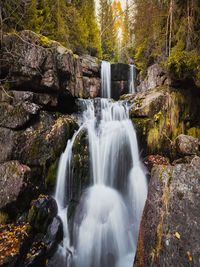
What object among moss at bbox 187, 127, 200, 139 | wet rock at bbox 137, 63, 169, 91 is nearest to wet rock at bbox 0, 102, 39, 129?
moss at bbox 187, 127, 200, 139

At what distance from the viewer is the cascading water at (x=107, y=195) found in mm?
5016

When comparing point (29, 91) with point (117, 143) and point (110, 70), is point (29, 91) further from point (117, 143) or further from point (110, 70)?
point (110, 70)

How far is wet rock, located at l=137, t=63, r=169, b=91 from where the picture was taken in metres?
10.5

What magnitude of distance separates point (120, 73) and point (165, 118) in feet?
22.7

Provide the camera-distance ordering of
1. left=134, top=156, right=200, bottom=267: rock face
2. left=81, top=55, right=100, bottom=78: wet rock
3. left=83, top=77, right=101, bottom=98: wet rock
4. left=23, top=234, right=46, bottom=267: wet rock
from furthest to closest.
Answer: left=81, top=55, right=100, bottom=78: wet rock → left=83, top=77, right=101, bottom=98: wet rock → left=23, top=234, right=46, bottom=267: wet rock → left=134, top=156, right=200, bottom=267: rock face

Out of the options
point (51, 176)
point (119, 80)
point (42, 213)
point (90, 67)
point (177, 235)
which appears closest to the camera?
point (177, 235)

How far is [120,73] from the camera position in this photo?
45.3 ft

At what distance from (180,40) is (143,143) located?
366 centimetres

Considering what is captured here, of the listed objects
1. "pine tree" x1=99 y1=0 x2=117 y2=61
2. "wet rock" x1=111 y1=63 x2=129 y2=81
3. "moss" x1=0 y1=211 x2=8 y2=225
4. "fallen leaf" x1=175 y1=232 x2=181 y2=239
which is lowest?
"moss" x1=0 y1=211 x2=8 y2=225

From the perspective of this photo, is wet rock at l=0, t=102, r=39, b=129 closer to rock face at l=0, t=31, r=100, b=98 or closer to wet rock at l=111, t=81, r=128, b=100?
rock face at l=0, t=31, r=100, b=98

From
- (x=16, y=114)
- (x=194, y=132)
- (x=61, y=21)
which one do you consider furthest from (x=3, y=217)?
(x=61, y=21)

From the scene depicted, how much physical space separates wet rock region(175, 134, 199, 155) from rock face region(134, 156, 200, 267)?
3.47m

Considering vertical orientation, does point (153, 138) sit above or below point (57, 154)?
above

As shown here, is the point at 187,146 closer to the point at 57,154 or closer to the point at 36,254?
the point at 57,154
